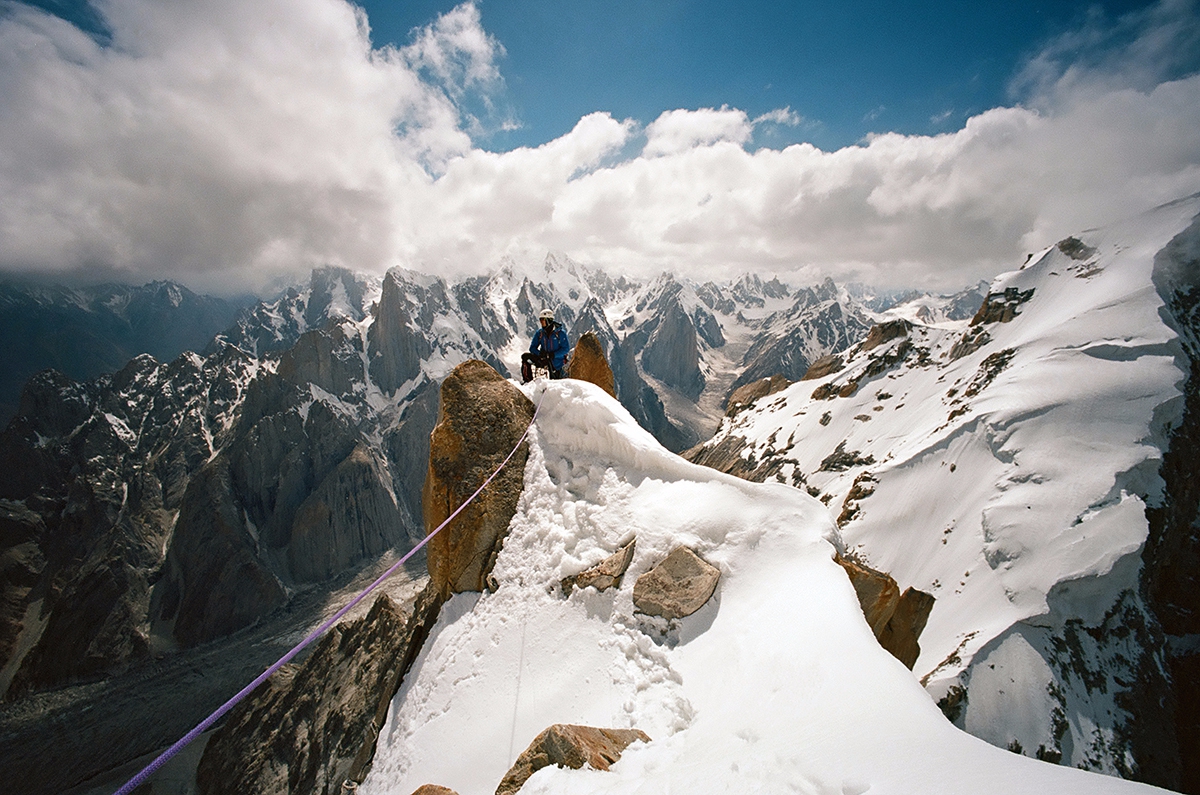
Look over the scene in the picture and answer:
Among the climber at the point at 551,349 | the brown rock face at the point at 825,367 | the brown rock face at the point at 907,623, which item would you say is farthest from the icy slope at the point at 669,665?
the brown rock face at the point at 825,367

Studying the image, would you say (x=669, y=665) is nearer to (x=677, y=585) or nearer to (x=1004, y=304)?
(x=677, y=585)

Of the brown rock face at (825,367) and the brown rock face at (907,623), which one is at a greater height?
the brown rock face at (825,367)

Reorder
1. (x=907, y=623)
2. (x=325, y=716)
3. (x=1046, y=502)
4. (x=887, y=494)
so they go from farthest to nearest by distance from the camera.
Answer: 1. (x=887, y=494)
2. (x=1046, y=502)
3. (x=325, y=716)
4. (x=907, y=623)

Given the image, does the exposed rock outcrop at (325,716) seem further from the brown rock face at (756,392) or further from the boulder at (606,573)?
the brown rock face at (756,392)

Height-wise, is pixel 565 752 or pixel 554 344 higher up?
pixel 554 344

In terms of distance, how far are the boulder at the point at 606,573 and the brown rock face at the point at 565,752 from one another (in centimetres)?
322

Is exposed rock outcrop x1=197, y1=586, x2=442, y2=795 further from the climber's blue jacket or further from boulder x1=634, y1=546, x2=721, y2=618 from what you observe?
the climber's blue jacket

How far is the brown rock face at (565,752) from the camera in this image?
548cm

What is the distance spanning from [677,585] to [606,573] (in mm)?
1625

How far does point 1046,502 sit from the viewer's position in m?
39.5

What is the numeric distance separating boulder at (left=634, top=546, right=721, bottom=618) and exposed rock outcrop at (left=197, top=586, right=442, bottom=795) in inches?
278

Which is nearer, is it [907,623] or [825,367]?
[907,623]

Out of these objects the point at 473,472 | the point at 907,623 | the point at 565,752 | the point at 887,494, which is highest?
the point at 473,472

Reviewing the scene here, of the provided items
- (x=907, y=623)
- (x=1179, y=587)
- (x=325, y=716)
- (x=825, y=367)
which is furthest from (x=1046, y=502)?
(x=825, y=367)
